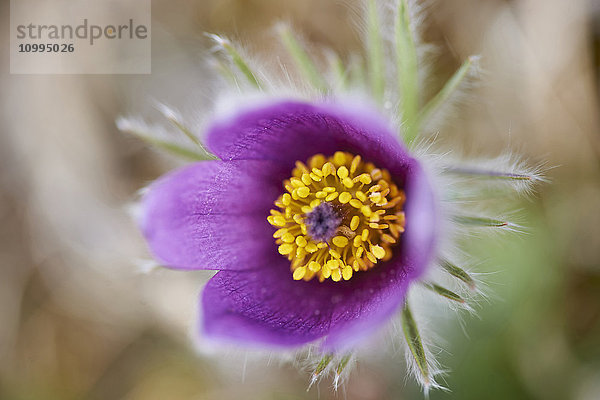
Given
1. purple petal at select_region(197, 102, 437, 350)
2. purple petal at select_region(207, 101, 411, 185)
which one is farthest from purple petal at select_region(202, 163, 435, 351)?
purple petal at select_region(207, 101, 411, 185)

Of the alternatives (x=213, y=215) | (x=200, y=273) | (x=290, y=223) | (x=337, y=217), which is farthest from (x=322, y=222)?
(x=200, y=273)

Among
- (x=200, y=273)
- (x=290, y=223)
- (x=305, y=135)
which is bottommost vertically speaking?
(x=200, y=273)

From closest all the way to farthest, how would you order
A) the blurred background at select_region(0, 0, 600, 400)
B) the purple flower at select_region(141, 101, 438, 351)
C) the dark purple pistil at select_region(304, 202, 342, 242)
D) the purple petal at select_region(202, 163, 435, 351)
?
the purple petal at select_region(202, 163, 435, 351) < the purple flower at select_region(141, 101, 438, 351) < the dark purple pistil at select_region(304, 202, 342, 242) < the blurred background at select_region(0, 0, 600, 400)

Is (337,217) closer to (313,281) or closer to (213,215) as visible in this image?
(313,281)

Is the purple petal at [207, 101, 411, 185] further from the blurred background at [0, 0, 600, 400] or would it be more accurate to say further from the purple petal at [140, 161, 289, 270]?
the blurred background at [0, 0, 600, 400]

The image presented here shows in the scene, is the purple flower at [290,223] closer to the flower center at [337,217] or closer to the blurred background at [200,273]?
the flower center at [337,217]

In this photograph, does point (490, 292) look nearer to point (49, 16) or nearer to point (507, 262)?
point (507, 262)

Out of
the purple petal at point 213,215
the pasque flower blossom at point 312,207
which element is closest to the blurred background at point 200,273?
the pasque flower blossom at point 312,207

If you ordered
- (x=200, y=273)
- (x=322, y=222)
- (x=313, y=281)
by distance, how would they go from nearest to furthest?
(x=322, y=222), (x=313, y=281), (x=200, y=273)
